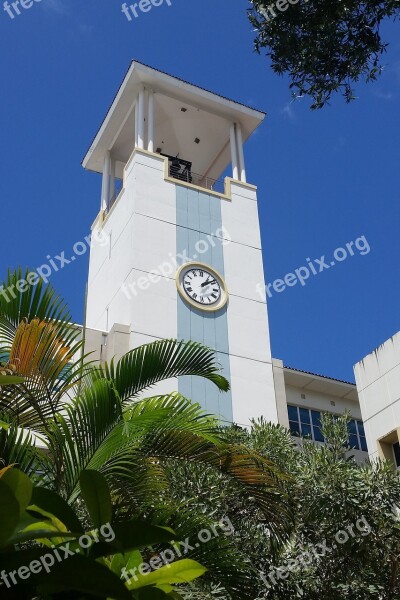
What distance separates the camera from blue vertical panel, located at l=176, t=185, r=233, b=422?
2289 centimetres

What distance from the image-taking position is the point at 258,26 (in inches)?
373

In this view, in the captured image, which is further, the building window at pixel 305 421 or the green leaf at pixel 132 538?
the building window at pixel 305 421

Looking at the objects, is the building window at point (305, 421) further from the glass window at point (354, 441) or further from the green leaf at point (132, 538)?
the green leaf at point (132, 538)

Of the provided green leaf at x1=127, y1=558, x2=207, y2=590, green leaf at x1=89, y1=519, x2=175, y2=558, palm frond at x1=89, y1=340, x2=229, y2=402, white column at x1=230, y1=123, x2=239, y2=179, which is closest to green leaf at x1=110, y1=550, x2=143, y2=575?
green leaf at x1=127, y1=558, x2=207, y2=590

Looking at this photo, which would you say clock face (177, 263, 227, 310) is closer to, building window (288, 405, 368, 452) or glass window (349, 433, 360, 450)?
building window (288, 405, 368, 452)

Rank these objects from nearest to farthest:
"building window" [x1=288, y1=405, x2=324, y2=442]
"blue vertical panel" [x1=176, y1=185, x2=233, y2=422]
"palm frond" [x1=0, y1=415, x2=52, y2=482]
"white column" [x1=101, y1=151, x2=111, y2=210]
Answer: "palm frond" [x1=0, y1=415, x2=52, y2=482]
"blue vertical panel" [x1=176, y1=185, x2=233, y2=422]
"building window" [x1=288, y1=405, x2=324, y2=442]
"white column" [x1=101, y1=151, x2=111, y2=210]

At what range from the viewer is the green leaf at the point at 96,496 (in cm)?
368

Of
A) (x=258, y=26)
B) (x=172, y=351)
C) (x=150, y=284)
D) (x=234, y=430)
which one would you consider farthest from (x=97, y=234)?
(x=172, y=351)

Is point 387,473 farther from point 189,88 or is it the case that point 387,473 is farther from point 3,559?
point 189,88

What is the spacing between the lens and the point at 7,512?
10.5 feet

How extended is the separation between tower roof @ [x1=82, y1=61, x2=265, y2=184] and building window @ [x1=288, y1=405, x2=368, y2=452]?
11.5m

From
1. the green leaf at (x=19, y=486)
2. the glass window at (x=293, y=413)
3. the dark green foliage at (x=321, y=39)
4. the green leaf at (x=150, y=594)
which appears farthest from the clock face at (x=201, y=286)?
the green leaf at (x=19, y=486)

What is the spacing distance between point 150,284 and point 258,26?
15.6 m

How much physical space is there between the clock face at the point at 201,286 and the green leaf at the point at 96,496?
21222 millimetres
